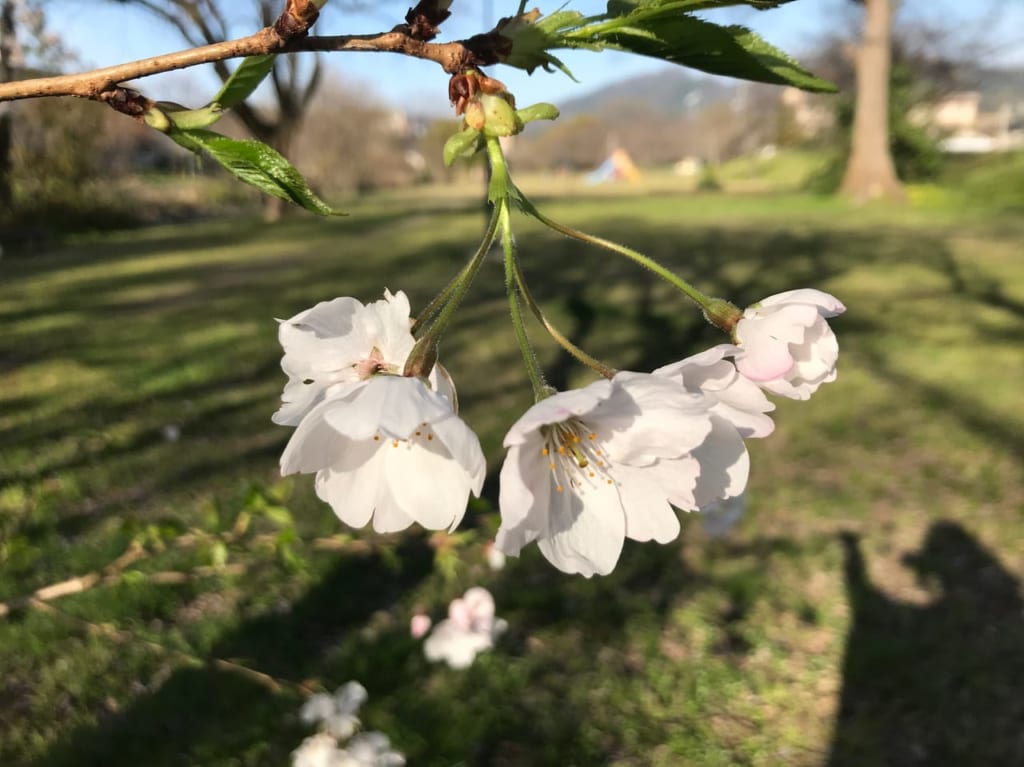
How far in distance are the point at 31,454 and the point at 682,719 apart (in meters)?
3.28

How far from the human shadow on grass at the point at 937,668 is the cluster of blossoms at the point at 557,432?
203 cm

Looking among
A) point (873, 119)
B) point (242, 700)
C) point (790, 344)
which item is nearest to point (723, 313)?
point (790, 344)

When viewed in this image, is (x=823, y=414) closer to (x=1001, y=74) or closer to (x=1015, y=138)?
(x=1001, y=74)

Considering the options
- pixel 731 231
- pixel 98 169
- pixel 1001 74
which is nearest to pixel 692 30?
pixel 731 231

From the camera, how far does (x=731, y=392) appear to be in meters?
0.66

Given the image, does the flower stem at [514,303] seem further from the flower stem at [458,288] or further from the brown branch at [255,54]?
the brown branch at [255,54]

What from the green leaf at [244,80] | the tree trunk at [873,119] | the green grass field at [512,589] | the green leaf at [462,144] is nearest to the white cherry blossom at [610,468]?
the green leaf at [462,144]

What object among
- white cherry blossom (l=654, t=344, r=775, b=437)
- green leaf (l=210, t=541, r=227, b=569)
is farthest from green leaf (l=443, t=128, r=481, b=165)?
green leaf (l=210, t=541, r=227, b=569)

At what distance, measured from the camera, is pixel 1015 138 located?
3962 centimetres

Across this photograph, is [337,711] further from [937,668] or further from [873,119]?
[873,119]

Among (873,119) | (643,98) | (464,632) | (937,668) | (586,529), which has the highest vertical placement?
(643,98)

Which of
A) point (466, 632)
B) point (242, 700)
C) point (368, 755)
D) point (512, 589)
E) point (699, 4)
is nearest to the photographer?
point (699, 4)

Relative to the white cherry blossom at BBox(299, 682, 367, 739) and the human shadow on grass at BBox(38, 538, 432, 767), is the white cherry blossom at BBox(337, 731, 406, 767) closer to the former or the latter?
the white cherry blossom at BBox(299, 682, 367, 739)

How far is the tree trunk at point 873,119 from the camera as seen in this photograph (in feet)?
49.0
